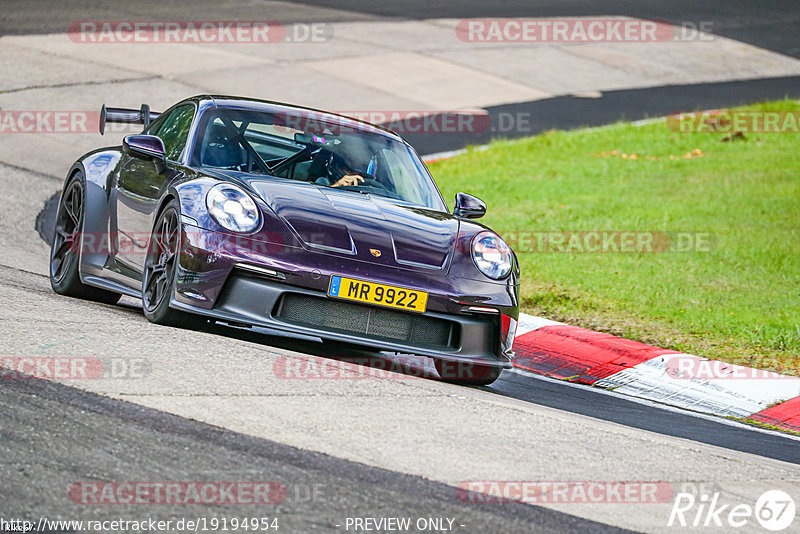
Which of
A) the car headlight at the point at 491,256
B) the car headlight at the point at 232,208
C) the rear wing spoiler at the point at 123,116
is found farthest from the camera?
the rear wing spoiler at the point at 123,116

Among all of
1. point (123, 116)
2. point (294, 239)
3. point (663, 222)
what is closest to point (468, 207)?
point (294, 239)

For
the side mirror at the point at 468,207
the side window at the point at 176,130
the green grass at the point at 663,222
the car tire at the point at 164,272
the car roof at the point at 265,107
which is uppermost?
the car roof at the point at 265,107

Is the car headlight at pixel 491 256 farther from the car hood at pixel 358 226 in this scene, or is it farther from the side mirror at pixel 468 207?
the side mirror at pixel 468 207

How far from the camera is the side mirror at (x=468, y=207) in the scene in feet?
23.4

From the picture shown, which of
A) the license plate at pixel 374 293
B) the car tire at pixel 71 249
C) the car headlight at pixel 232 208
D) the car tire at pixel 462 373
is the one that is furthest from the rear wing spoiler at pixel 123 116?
the car tire at pixel 462 373

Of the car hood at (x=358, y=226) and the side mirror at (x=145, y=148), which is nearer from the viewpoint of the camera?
the car hood at (x=358, y=226)

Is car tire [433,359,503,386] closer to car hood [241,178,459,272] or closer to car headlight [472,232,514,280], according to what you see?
car headlight [472,232,514,280]

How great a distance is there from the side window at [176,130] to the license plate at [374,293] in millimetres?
1662

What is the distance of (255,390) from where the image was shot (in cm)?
495

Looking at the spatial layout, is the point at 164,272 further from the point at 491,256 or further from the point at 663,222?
the point at 663,222

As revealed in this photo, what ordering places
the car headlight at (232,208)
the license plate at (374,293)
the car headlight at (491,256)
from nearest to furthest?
1. the license plate at (374,293)
2. the car headlight at (232,208)
3. the car headlight at (491,256)

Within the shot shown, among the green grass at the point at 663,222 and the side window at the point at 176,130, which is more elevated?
the side window at the point at 176,130

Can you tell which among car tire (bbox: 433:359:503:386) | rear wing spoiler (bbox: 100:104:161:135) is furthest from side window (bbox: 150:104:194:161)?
car tire (bbox: 433:359:503:386)

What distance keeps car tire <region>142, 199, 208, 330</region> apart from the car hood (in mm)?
475
